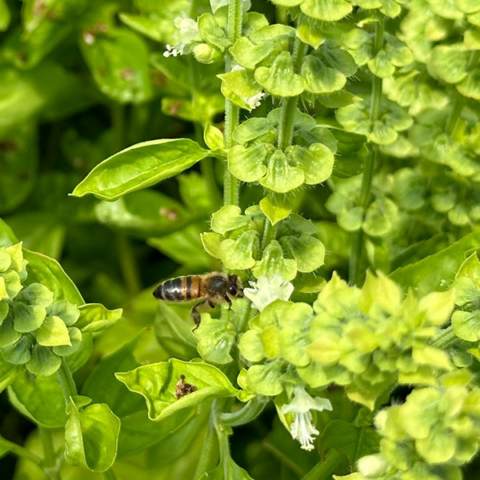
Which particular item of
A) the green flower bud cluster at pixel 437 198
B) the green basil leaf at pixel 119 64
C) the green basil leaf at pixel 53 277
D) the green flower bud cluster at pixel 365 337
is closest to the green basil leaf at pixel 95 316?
the green basil leaf at pixel 53 277

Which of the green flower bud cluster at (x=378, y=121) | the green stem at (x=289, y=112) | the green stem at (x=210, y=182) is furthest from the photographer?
the green stem at (x=210, y=182)

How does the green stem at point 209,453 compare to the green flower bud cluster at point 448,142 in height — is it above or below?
below

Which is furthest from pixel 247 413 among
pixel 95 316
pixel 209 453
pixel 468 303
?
pixel 468 303

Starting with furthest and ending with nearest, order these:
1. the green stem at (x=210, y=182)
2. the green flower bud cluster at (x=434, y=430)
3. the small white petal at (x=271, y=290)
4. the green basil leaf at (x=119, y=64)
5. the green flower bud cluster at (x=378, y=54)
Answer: the green basil leaf at (x=119, y=64) → the green stem at (x=210, y=182) → the green flower bud cluster at (x=378, y=54) → the small white petal at (x=271, y=290) → the green flower bud cluster at (x=434, y=430)

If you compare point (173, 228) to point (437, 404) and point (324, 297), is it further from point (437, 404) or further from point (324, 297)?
point (437, 404)

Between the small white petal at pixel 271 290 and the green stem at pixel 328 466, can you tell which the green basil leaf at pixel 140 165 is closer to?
the small white petal at pixel 271 290

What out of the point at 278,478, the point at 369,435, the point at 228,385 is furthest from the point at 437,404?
the point at 278,478

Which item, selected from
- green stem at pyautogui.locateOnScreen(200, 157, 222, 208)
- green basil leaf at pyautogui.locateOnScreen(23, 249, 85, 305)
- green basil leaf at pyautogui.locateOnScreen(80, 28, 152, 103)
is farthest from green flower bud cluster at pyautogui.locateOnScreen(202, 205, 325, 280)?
green basil leaf at pyautogui.locateOnScreen(80, 28, 152, 103)

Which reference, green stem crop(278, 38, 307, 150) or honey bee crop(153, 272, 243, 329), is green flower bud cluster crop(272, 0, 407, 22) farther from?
honey bee crop(153, 272, 243, 329)
